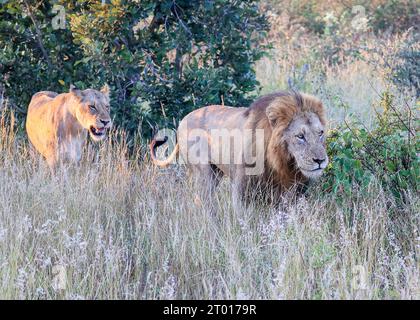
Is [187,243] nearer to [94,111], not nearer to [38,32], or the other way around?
[94,111]

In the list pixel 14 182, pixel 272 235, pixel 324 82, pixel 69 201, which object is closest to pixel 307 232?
pixel 272 235

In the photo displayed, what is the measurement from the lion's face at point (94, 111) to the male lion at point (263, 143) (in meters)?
0.90

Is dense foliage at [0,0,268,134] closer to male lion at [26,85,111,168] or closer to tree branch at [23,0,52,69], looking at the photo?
tree branch at [23,0,52,69]

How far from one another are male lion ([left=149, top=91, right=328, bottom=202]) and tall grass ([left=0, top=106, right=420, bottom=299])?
6.8 inches

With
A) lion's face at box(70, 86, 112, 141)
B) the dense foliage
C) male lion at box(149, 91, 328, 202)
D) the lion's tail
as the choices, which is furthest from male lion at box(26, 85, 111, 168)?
male lion at box(149, 91, 328, 202)

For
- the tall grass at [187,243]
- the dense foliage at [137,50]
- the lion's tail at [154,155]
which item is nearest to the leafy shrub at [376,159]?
the tall grass at [187,243]

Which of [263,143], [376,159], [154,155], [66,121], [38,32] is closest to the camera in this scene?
[263,143]

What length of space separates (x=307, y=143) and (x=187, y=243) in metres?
1.06

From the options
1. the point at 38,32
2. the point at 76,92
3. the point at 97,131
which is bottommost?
the point at 97,131

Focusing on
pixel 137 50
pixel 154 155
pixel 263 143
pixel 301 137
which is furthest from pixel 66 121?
pixel 301 137

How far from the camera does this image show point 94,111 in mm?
7051

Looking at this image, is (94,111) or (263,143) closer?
(263,143)

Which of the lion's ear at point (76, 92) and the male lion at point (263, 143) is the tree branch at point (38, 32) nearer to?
the lion's ear at point (76, 92)

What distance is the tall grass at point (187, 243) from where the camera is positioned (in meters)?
4.58
